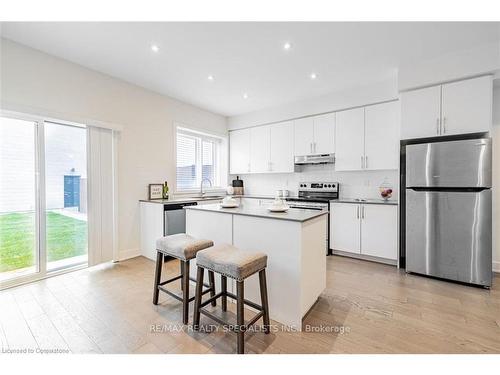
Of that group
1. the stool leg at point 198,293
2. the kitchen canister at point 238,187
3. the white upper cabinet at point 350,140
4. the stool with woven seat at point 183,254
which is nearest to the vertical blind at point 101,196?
the stool with woven seat at point 183,254

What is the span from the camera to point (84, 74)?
3094mm

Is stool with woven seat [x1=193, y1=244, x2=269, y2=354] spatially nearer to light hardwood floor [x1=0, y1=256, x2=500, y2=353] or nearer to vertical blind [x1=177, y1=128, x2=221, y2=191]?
light hardwood floor [x1=0, y1=256, x2=500, y2=353]

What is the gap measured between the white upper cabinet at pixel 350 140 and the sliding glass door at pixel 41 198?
3950 millimetres

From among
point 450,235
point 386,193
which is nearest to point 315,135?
point 386,193

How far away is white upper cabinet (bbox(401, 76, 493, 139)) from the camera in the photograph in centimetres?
268

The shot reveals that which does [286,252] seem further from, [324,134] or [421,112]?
[324,134]

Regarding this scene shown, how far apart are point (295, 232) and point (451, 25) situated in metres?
2.56

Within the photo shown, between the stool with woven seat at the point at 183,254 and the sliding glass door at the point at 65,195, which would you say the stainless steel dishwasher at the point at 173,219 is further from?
the stool with woven seat at the point at 183,254

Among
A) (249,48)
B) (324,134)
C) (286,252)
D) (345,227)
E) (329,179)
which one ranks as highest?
(249,48)

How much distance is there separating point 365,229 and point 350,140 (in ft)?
4.90

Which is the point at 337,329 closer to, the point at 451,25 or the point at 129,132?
the point at 451,25

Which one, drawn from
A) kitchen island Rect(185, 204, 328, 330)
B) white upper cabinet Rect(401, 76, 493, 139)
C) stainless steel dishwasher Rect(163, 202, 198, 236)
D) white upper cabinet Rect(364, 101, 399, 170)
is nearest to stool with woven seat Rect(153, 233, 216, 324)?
kitchen island Rect(185, 204, 328, 330)

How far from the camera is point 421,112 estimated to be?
9.95 ft
